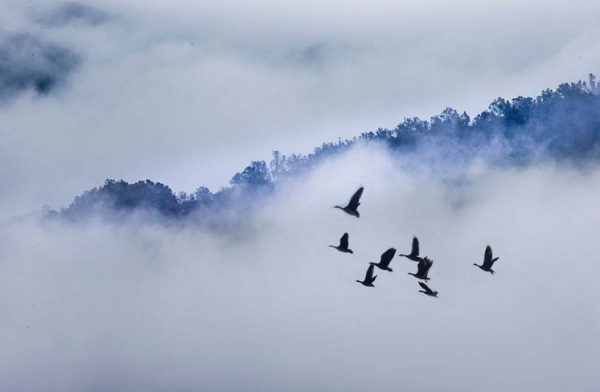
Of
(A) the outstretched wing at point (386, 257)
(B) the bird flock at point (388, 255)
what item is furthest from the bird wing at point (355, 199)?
(A) the outstretched wing at point (386, 257)

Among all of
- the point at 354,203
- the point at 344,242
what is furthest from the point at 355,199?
the point at 344,242

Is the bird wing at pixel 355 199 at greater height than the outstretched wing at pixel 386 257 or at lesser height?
greater

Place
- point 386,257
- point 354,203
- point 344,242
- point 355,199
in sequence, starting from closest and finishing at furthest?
point 355,199
point 354,203
point 344,242
point 386,257

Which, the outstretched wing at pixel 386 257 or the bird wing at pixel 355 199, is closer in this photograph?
the bird wing at pixel 355 199

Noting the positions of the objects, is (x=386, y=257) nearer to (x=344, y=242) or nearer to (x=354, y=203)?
(x=344, y=242)

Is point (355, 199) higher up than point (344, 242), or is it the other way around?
point (355, 199)

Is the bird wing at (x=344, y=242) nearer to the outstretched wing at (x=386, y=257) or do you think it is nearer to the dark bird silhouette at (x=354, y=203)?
the outstretched wing at (x=386, y=257)

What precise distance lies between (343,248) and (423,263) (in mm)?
8770

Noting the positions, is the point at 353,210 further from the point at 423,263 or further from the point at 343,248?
the point at 423,263

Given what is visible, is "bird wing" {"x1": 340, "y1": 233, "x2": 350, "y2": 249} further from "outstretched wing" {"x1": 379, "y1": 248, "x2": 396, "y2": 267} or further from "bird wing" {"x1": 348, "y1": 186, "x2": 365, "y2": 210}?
"bird wing" {"x1": 348, "y1": 186, "x2": 365, "y2": 210}

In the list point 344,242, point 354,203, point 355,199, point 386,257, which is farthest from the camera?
point 386,257

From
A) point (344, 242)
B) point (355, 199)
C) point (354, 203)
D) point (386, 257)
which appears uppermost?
point (355, 199)

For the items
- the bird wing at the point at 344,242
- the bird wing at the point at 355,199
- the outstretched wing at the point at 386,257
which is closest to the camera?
the bird wing at the point at 355,199

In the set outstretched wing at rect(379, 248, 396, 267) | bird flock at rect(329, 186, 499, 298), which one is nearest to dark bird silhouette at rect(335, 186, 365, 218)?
bird flock at rect(329, 186, 499, 298)
